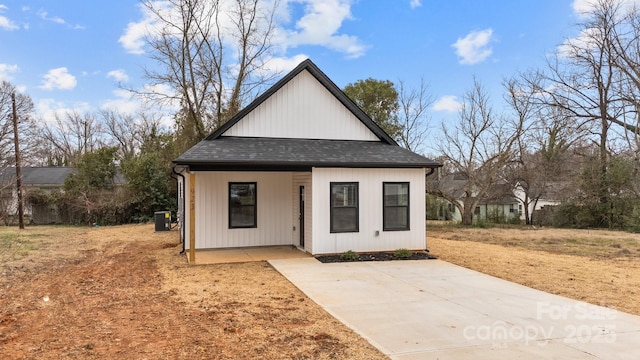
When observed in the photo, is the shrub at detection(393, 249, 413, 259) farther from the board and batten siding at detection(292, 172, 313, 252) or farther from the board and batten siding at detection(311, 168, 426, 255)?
the board and batten siding at detection(292, 172, 313, 252)

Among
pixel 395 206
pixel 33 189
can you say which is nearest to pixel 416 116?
pixel 395 206

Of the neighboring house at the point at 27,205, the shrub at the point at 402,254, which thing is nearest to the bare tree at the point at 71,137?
the neighboring house at the point at 27,205

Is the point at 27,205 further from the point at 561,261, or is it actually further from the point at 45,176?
the point at 561,261

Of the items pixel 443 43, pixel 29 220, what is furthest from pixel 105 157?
pixel 443 43

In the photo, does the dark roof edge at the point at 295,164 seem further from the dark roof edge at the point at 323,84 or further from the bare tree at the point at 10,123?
the bare tree at the point at 10,123

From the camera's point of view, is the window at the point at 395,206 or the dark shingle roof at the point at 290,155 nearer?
the dark shingle roof at the point at 290,155

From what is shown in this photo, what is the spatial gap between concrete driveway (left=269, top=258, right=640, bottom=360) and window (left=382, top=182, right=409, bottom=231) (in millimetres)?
2532

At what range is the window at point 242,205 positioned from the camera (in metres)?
12.1

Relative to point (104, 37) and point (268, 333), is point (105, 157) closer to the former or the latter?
point (104, 37)

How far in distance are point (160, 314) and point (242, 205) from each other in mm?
6362

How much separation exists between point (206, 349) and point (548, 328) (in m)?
4.24

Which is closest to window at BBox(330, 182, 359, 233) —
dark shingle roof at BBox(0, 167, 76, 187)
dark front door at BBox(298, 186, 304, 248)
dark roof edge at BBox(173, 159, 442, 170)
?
dark roof edge at BBox(173, 159, 442, 170)

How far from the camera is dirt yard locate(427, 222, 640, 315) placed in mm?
7445

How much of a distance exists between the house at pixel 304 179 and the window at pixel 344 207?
3cm
